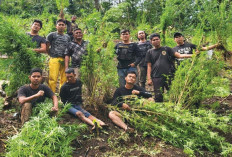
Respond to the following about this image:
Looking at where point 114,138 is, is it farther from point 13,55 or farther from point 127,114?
point 13,55

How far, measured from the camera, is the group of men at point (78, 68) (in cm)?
384

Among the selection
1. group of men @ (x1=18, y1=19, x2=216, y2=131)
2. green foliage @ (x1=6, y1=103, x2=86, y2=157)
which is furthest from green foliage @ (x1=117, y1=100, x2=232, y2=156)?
green foliage @ (x1=6, y1=103, x2=86, y2=157)

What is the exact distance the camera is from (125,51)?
5211 millimetres

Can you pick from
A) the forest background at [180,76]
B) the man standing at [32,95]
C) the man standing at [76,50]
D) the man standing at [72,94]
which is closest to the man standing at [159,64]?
the forest background at [180,76]

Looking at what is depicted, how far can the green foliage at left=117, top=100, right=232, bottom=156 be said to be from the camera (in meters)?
3.17

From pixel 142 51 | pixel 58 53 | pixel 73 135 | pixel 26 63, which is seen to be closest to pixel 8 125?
pixel 26 63

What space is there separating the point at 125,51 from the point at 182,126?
7.66 feet

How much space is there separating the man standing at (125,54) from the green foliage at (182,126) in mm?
1484

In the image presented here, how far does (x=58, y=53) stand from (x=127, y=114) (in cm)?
207

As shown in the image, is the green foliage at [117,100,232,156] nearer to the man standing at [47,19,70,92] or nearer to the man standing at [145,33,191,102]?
the man standing at [145,33,191,102]

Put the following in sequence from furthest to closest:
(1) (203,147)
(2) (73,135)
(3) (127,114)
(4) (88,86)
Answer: (4) (88,86), (3) (127,114), (1) (203,147), (2) (73,135)

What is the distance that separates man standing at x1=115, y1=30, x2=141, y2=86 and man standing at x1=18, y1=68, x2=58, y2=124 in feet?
6.46

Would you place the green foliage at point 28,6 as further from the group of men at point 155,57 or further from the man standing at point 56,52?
the group of men at point 155,57

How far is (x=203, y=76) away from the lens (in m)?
3.97
